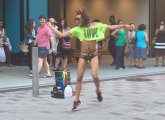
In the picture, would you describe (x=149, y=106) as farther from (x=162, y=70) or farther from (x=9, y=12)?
(x=9, y=12)

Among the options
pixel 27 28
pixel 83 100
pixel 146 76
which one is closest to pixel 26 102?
pixel 83 100

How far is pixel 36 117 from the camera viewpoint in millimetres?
7969

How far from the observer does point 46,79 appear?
12.9 meters

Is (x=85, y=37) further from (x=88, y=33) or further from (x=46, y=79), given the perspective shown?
(x=46, y=79)

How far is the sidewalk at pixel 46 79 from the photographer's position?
12.0m

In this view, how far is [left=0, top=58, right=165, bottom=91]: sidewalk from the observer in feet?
39.3

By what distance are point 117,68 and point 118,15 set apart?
24.0ft

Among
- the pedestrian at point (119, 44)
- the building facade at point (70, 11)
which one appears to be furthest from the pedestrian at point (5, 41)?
the pedestrian at point (119, 44)

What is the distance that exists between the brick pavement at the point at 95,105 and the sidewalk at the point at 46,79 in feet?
2.52

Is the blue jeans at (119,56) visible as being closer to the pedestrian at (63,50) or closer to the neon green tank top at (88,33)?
the pedestrian at (63,50)

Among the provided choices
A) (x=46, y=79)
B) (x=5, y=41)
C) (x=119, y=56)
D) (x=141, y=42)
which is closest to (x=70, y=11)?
(x=141, y=42)

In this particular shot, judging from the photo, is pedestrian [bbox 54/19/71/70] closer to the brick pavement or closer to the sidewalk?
the sidewalk

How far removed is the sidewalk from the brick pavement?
769 millimetres

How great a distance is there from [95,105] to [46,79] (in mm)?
3992
